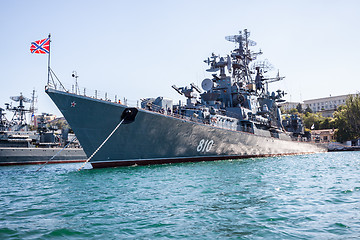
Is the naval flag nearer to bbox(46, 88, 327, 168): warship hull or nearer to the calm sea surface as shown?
bbox(46, 88, 327, 168): warship hull

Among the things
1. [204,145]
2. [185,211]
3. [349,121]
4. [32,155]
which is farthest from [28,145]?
[349,121]

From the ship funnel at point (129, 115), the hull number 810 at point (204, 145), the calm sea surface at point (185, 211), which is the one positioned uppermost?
the ship funnel at point (129, 115)

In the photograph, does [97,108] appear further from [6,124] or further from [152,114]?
[6,124]

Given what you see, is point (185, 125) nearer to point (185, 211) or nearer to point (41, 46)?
point (41, 46)

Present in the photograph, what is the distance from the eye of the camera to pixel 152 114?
19438 millimetres

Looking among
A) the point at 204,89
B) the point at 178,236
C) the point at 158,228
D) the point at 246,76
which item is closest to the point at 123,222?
the point at 158,228

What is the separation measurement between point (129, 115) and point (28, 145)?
19485 mm

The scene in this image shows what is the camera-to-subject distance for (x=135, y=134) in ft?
62.6

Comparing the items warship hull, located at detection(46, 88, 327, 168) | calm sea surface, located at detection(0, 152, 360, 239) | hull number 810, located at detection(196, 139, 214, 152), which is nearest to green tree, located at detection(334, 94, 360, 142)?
warship hull, located at detection(46, 88, 327, 168)

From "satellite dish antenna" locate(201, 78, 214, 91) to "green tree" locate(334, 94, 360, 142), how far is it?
46.0 meters

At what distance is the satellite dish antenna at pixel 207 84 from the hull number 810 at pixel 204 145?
7.83 m

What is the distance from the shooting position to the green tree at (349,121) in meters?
61.7

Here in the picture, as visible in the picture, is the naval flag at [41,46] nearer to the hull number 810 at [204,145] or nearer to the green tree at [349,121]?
the hull number 810 at [204,145]

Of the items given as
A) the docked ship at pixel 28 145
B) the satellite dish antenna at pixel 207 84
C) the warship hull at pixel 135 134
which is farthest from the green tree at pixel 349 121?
the docked ship at pixel 28 145
